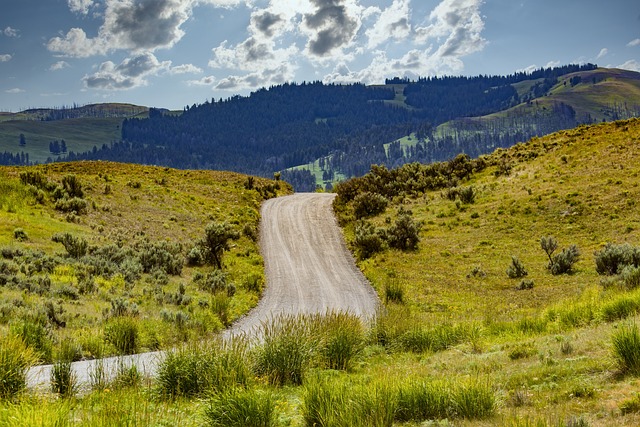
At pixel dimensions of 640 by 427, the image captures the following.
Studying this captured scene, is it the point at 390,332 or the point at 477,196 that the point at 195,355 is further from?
the point at 477,196

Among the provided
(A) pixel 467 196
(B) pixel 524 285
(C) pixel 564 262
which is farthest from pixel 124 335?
(A) pixel 467 196

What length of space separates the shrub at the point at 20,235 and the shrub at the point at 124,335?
1231 centimetres

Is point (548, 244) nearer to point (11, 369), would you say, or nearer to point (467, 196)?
point (467, 196)

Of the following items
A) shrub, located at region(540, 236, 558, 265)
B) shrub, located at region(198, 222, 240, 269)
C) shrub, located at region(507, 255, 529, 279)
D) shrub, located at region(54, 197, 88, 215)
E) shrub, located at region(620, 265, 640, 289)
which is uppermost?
shrub, located at region(54, 197, 88, 215)

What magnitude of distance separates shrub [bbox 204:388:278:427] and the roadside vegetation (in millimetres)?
22

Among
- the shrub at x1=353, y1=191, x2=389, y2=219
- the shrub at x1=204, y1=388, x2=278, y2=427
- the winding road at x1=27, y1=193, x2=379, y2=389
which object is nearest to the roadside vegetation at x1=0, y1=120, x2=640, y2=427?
the shrub at x1=204, y1=388, x2=278, y2=427

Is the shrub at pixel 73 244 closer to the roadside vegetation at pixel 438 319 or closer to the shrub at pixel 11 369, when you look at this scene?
the roadside vegetation at pixel 438 319

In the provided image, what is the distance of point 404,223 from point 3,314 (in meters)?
25.3

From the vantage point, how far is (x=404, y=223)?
32.8 m

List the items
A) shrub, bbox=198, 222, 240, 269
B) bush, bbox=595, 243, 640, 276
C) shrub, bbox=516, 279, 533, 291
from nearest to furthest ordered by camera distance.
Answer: bush, bbox=595, 243, 640, 276 < shrub, bbox=516, 279, 533, 291 < shrub, bbox=198, 222, 240, 269

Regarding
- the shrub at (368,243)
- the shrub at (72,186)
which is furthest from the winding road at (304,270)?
the shrub at (72,186)

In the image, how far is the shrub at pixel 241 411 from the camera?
248 inches

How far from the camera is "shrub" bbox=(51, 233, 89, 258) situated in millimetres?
22472

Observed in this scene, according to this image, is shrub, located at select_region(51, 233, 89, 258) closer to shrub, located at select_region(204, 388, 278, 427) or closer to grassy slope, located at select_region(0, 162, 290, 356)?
grassy slope, located at select_region(0, 162, 290, 356)
